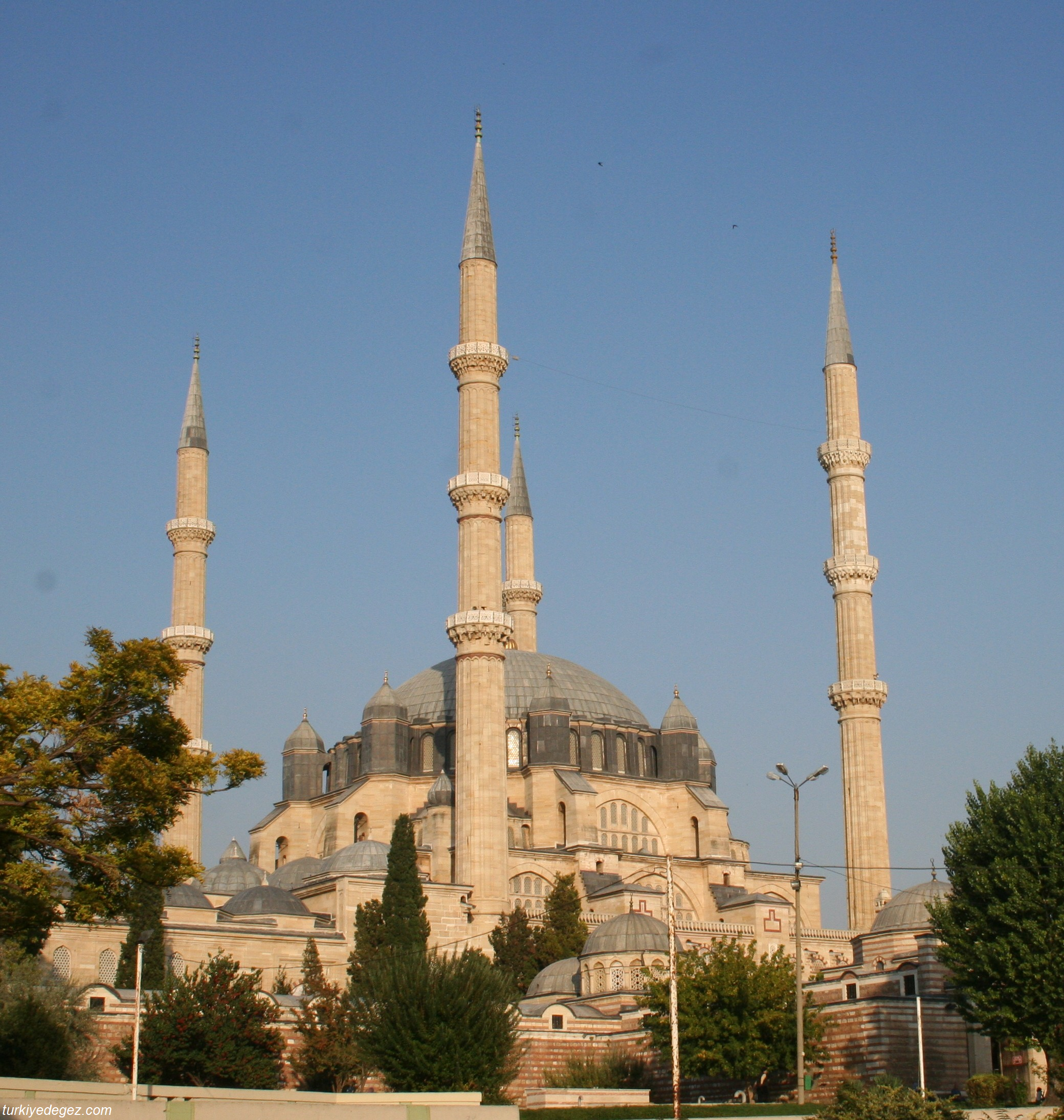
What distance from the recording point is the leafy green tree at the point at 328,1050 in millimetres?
33938

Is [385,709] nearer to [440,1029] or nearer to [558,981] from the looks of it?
[558,981]

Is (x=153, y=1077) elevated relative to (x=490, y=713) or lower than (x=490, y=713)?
lower

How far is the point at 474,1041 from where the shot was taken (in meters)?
30.0

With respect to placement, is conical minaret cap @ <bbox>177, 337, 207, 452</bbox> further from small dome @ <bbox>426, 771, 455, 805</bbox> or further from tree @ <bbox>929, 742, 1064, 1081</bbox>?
tree @ <bbox>929, 742, 1064, 1081</bbox>

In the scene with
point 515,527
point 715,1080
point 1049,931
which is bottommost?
point 715,1080

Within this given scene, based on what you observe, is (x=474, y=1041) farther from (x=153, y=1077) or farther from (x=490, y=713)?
(x=490, y=713)

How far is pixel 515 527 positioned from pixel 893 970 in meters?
29.6

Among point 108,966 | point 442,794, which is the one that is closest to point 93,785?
point 108,966

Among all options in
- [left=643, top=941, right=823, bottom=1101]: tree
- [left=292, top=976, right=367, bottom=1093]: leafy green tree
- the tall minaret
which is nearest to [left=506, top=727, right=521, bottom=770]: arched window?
the tall minaret

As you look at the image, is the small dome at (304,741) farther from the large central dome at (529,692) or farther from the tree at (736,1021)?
the tree at (736,1021)

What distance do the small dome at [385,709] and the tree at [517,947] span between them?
11962mm

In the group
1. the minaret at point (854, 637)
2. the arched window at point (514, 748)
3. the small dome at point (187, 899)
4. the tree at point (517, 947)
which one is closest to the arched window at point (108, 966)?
the small dome at point (187, 899)

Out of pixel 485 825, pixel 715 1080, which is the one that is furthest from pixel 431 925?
pixel 715 1080

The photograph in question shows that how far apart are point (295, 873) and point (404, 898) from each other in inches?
524
